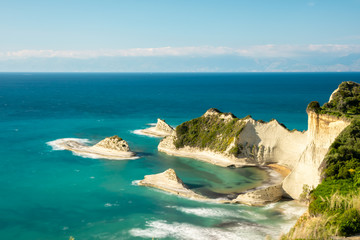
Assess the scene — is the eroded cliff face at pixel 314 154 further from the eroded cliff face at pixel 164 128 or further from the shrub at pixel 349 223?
the eroded cliff face at pixel 164 128

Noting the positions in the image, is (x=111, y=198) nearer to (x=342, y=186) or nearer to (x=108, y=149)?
(x=108, y=149)

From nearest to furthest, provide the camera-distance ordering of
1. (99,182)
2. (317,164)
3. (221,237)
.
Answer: (221,237), (317,164), (99,182)

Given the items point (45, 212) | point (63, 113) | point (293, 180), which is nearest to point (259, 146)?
point (293, 180)

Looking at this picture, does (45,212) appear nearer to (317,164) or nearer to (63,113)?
(317,164)

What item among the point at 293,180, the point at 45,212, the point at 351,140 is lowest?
the point at 45,212

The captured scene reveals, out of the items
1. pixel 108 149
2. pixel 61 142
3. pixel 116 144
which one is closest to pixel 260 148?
pixel 116 144

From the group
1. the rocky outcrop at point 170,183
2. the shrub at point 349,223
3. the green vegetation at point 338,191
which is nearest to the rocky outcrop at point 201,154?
the rocky outcrop at point 170,183

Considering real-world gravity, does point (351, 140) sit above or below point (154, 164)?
Result: above

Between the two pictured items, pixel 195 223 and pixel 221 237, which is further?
pixel 195 223
